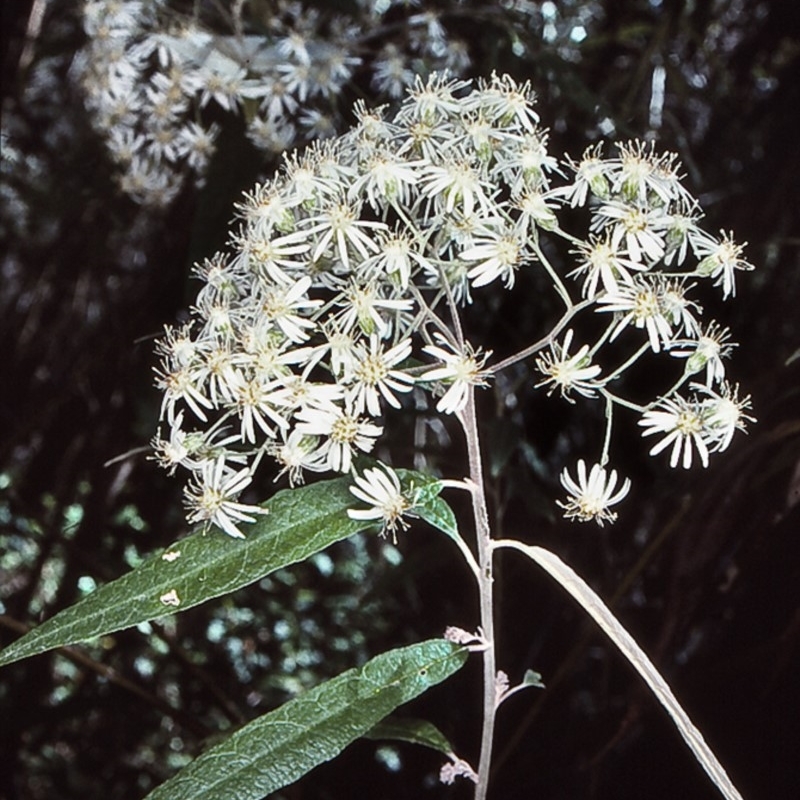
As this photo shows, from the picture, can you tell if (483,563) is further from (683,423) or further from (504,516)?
(504,516)

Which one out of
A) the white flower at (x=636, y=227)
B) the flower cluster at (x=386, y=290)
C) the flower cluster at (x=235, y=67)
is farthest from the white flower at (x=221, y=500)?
the flower cluster at (x=235, y=67)

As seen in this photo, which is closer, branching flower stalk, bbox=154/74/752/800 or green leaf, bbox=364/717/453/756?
branching flower stalk, bbox=154/74/752/800

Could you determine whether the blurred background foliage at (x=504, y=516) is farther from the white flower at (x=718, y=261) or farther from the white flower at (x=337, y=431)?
the white flower at (x=337, y=431)

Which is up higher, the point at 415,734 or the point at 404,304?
the point at 404,304

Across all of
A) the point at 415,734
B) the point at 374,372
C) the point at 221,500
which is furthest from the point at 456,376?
the point at 415,734

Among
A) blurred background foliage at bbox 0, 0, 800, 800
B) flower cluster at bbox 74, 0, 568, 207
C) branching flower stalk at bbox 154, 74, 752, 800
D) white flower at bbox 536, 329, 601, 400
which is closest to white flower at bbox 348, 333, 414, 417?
branching flower stalk at bbox 154, 74, 752, 800

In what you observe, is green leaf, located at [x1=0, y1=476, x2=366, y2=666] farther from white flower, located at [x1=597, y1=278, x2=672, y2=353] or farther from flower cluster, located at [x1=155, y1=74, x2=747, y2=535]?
white flower, located at [x1=597, y1=278, x2=672, y2=353]
